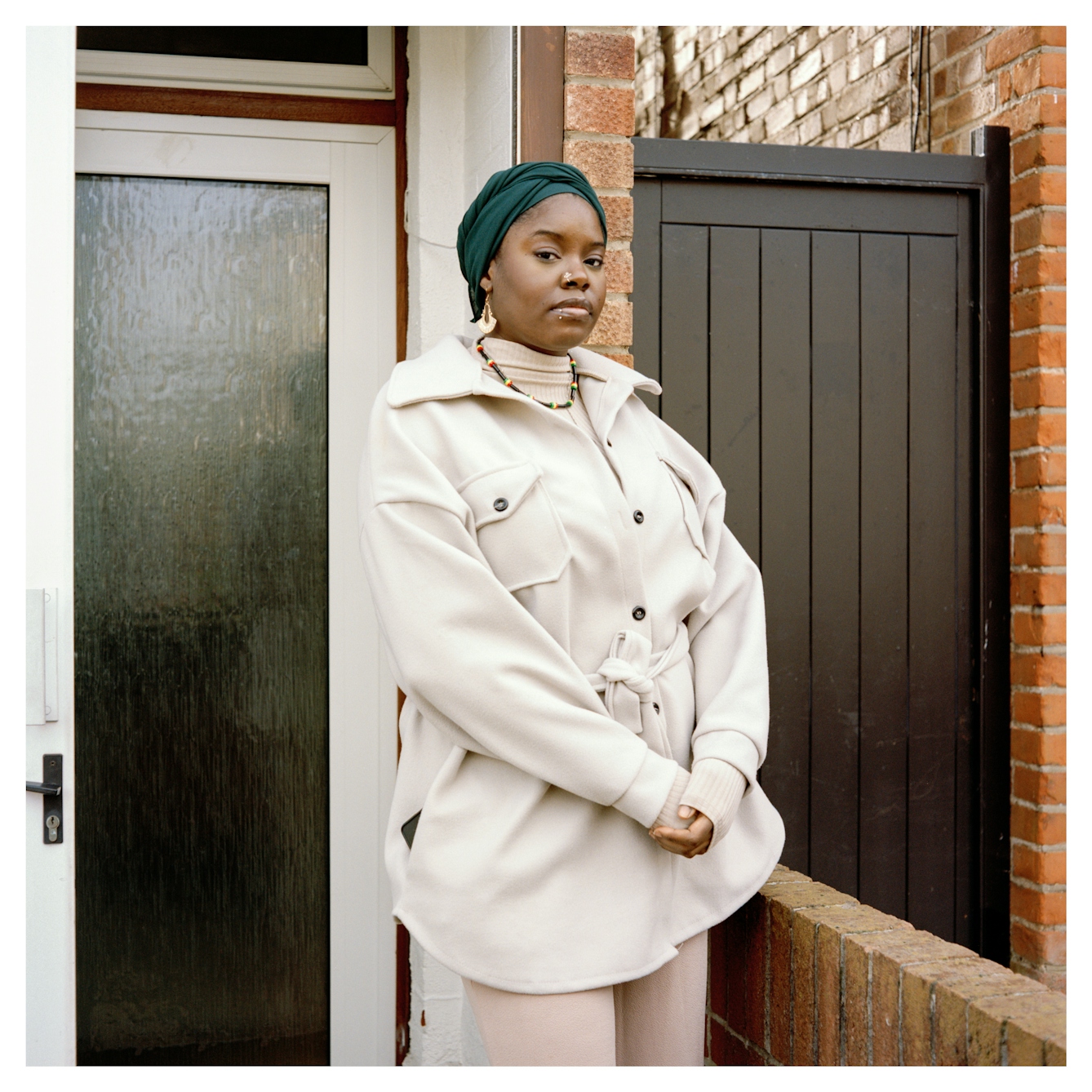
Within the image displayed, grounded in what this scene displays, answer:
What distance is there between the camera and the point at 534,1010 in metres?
1.53

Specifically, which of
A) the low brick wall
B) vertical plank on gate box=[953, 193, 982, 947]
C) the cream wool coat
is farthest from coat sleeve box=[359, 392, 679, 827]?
vertical plank on gate box=[953, 193, 982, 947]

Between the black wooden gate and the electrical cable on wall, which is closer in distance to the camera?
the black wooden gate

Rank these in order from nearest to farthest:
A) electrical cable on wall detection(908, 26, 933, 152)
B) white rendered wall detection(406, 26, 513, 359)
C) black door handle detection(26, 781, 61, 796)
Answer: black door handle detection(26, 781, 61, 796) → white rendered wall detection(406, 26, 513, 359) → electrical cable on wall detection(908, 26, 933, 152)

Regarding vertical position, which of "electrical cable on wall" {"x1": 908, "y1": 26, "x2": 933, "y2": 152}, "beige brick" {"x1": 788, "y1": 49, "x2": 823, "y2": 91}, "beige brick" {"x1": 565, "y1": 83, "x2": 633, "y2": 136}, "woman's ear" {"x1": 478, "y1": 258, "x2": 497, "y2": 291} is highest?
"beige brick" {"x1": 788, "y1": 49, "x2": 823, "y2": 91}

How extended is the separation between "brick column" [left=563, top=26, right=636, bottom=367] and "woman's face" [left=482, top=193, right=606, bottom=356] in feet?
2.47

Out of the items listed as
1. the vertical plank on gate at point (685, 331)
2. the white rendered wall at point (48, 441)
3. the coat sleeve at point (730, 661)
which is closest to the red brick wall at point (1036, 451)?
the vertical plank on gate at point (685, 331)

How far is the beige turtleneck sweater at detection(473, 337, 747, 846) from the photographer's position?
152cm

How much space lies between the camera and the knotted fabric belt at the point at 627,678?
1583 mm

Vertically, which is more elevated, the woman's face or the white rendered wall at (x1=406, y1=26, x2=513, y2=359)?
the white rendered wall at (x1=406, y1=26, x2=513, y2=359)

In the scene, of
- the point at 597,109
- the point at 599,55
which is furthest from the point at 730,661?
the point at 599,55

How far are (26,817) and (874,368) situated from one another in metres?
2.17

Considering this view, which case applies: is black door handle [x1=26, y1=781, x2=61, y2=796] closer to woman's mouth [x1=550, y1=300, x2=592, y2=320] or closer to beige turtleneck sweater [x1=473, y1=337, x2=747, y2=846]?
beige turtleneck sweater [x1=473, y1=337, x2=747, y2=846]

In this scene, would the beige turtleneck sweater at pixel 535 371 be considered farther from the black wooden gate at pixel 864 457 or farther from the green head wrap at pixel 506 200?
the black wooden gate at pixel 864 457

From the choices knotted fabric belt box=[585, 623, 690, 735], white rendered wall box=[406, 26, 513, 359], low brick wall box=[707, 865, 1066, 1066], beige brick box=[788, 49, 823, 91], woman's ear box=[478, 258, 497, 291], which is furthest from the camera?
beige brick box=[788, 49, 823, 91]
